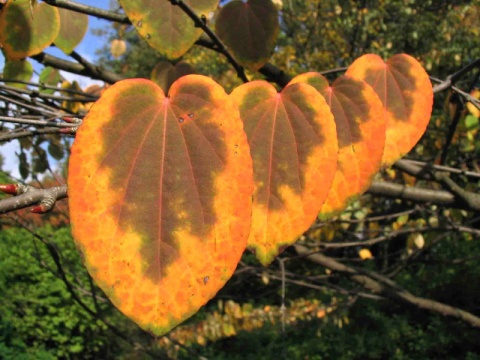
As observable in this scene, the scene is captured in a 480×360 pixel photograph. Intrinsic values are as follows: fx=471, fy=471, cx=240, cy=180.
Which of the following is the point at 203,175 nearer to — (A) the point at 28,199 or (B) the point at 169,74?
(A) the point at 28,199

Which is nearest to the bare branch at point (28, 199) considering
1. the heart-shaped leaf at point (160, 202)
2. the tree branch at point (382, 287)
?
the heart-shaped leaf at point (160, 202)

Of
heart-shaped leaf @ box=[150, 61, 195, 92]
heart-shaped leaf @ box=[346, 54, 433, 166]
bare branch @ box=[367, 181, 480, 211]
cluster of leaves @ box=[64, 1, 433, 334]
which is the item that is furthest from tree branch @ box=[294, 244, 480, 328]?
cluster of leaves @ box=[64, 1, 433, 334]

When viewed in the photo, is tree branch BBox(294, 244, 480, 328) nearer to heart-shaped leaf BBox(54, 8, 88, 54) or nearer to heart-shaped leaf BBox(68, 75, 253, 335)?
heart-shaped leaf BBox(54, 8, 88, 54)

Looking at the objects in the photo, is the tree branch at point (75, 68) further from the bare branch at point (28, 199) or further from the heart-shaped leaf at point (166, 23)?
the bare branch at point (28, 199)


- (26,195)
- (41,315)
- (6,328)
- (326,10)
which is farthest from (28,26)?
(326,10)

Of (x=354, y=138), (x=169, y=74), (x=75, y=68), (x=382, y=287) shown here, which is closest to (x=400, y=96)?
(x=354, y=138)
